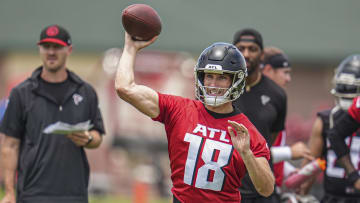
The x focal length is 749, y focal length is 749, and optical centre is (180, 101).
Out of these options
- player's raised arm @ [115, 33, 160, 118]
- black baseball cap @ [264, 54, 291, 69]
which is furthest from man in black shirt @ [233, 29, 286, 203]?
player's raised arm @ [115, 33, 160, 118]

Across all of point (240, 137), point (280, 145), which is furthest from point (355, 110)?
point (240, 137)

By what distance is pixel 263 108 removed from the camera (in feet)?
22.7

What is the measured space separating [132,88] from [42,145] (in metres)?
1.99

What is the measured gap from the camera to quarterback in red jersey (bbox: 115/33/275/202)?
519 cm

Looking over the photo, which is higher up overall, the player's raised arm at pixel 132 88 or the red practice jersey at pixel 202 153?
A: the player's raised arm at pixel 132 88

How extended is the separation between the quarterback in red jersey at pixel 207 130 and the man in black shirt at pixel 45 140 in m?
1.69

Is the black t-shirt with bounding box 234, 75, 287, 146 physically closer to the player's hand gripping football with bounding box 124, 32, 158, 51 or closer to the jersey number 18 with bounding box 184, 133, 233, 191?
the jersey number 18 with bounding box 184, 133, 233, 191

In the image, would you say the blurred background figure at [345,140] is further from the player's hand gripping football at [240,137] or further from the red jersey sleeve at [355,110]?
the player's hand gripping football at [240,137]

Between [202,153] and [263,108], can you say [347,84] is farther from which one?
[202,153]

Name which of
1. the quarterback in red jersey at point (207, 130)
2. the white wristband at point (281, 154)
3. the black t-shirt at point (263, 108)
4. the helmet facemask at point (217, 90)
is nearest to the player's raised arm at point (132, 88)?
the quarterback in red jersey at point (207, 130)

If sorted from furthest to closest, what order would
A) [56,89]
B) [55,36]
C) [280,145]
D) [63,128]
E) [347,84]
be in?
1. [280,145]
2. [347,84]
3. [55,36]
4. [56,89]
5. [63,128]

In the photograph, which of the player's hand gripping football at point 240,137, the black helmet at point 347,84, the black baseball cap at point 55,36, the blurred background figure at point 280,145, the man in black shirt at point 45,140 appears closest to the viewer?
the player's hand gripping football at point 240,137

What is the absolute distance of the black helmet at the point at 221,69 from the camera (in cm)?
524

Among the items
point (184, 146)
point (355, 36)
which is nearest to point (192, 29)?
point (355, 36)
